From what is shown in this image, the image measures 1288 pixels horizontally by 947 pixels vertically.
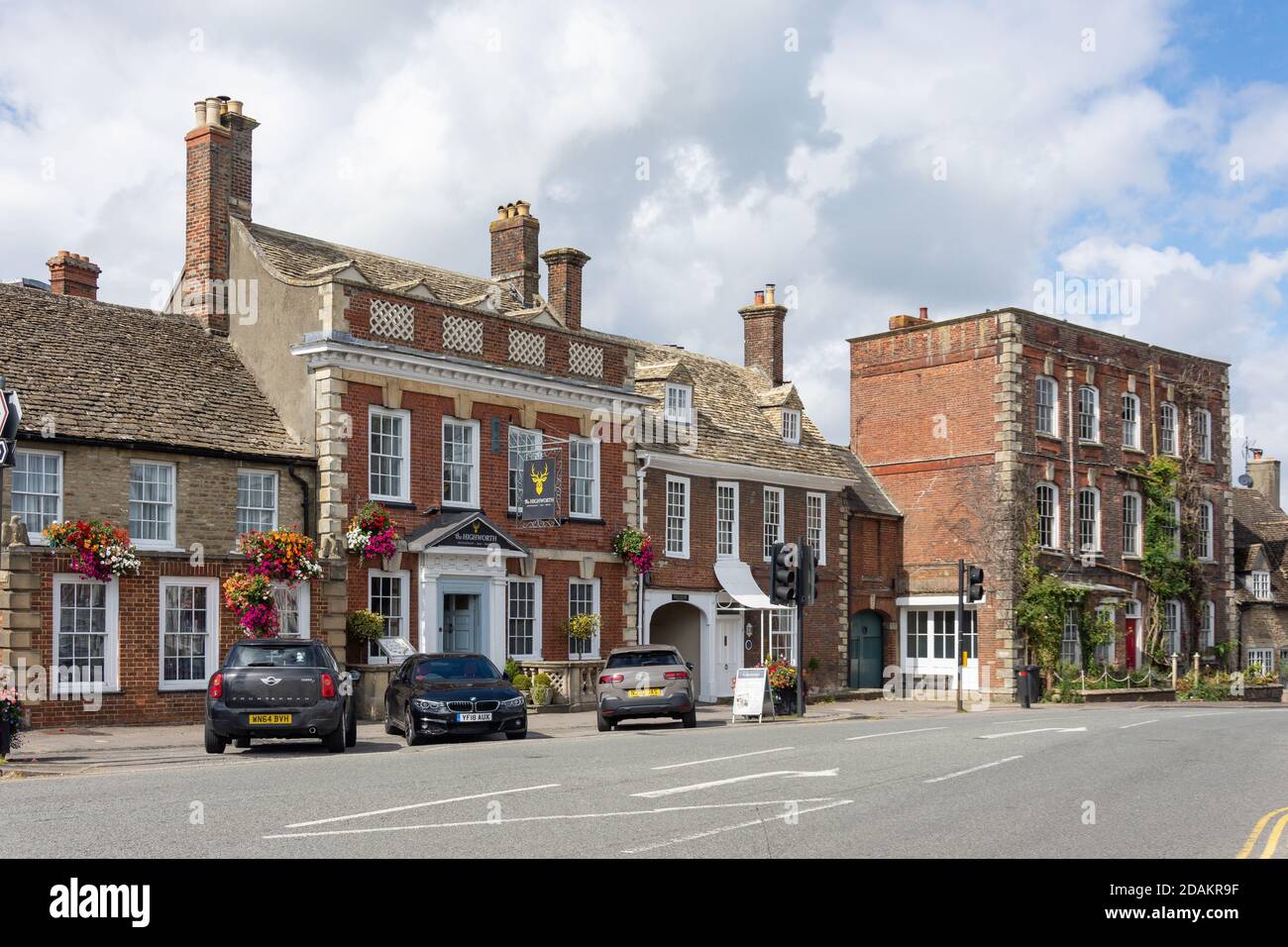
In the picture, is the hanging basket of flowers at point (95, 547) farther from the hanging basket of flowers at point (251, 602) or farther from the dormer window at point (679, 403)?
the dormer window at point (679, 403)

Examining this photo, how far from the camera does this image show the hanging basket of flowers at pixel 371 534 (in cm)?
2775

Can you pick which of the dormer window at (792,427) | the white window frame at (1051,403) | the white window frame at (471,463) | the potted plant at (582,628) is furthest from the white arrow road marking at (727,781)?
the white window frame at (1051,403)

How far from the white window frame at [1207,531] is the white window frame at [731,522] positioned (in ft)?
71.5

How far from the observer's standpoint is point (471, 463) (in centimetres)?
3066

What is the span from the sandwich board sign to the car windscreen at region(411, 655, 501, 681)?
6.67 meters

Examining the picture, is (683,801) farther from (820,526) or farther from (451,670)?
(820,526)

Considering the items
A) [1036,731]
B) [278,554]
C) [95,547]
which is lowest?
[1036,731]

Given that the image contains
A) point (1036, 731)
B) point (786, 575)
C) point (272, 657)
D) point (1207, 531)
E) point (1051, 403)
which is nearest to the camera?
point (272, 657)

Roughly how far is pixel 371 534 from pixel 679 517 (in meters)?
10.7

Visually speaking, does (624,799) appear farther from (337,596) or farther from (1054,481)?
(1054,481)

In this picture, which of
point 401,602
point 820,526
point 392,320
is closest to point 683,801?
point 401,602

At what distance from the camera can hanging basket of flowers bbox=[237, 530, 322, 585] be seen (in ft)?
85.7
